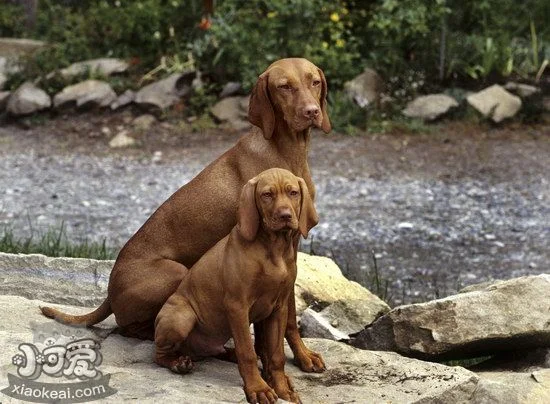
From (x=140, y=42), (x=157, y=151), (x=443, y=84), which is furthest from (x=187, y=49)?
(x=443, y=84)

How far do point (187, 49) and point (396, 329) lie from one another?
30.4 feet

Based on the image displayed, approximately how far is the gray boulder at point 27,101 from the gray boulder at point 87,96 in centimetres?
15

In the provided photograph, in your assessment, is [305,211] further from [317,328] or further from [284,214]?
[317,328]

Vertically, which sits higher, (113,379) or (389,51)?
(113,379)

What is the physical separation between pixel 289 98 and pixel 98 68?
31.4 ft

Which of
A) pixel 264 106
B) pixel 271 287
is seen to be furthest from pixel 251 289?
pixel 264 106

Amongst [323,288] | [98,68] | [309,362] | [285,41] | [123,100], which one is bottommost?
[123,100]

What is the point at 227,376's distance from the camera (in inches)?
180

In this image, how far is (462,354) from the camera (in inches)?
204

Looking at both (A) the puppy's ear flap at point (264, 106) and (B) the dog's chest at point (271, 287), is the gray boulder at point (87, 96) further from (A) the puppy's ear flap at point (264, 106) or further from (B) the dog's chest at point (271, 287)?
(B) the dog's chest at point (271, 287)

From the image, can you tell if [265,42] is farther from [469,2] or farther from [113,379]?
[113,379]

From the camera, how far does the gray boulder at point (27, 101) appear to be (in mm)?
13117

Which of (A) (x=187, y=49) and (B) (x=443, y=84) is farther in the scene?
(A) (x=187, y=49)

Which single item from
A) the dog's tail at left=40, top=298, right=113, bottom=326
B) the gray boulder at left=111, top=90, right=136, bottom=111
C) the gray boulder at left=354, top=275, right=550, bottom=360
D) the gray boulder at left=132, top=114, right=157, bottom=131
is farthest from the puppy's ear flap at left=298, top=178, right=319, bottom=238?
the gray boulder at left=111, top=90, right=136, bottom=111
